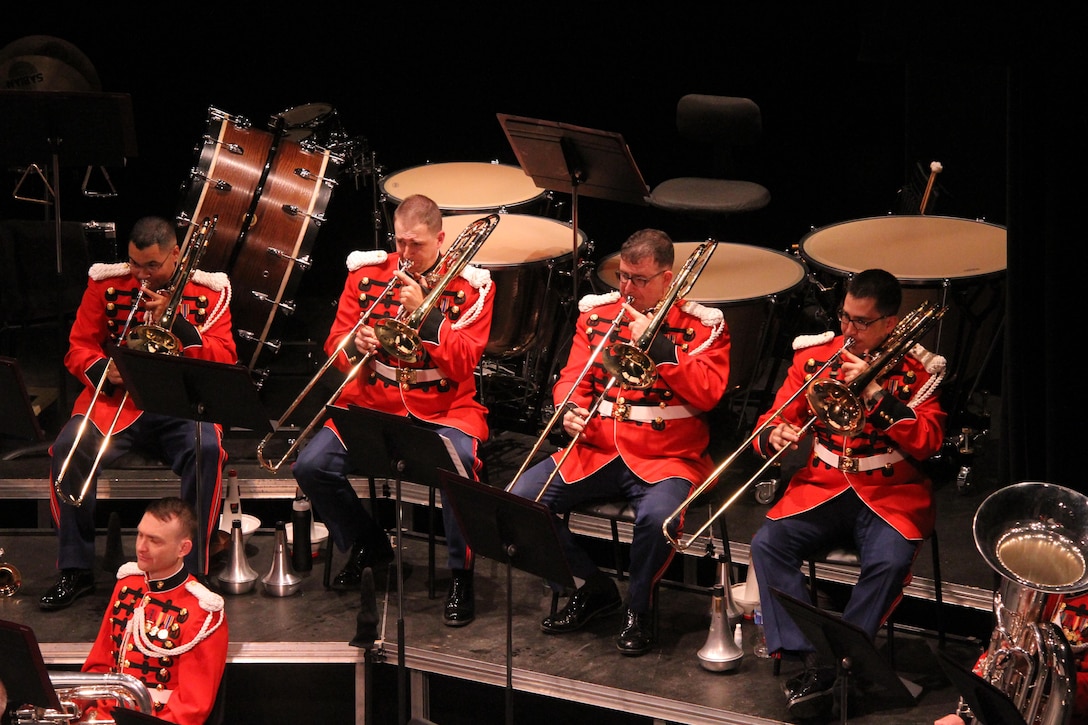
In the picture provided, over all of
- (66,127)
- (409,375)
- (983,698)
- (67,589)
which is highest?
(66,127)

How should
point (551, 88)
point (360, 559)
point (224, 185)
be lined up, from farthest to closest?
1. point (551, 88)
2. point (224, 185)
3. point (360, 559)

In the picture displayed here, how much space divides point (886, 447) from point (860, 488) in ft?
0.58

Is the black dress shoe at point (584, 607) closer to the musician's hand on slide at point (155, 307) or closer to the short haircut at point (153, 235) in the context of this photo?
the musician's hand on slide at point (155, 307)

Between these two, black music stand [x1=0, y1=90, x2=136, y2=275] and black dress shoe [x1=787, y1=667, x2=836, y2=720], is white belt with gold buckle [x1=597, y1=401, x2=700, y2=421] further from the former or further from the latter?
black music stand [x1=0, y1=90, x2=136, y2=275]

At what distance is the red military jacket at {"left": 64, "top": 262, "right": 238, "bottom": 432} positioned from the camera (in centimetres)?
638

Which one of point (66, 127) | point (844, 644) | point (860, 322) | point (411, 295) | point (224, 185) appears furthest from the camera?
point (224, 185)

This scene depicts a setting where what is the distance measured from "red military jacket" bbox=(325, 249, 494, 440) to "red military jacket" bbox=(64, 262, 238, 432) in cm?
53

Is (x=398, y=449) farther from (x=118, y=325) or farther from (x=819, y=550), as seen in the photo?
(x=118, y=325)

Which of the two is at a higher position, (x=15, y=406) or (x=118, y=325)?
(x=118, y=325)

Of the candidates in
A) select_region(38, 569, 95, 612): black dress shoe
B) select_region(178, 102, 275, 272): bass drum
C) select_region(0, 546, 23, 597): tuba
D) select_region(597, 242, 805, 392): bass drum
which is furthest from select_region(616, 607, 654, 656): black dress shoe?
select_region(178, 102, 275, 272): bass drum

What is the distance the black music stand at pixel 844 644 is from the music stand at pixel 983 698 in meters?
0.34

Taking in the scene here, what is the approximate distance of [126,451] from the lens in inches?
253

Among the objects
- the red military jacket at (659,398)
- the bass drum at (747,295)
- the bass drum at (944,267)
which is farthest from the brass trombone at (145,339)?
the bass drum at (944,267)

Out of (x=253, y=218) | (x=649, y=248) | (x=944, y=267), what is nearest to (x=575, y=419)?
(x=649, y=248)
